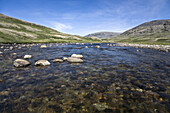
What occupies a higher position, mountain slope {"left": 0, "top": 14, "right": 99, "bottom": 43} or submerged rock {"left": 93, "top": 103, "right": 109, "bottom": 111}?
mountain slope {"left": 0, "top": 14, "right": 99, "bottom": 43}

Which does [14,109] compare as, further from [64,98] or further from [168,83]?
[168,83]

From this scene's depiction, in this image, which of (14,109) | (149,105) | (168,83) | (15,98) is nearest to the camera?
(14,109)

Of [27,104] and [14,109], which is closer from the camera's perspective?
[14,109]

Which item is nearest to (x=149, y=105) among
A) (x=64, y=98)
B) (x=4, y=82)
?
(x=64, y=98)

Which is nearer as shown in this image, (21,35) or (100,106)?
(100,106)

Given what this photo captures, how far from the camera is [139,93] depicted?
5.84 meters

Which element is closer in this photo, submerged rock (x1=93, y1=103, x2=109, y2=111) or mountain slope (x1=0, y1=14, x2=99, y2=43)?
submerged rock (x1=93, y1=103, x2=109, y2=111)

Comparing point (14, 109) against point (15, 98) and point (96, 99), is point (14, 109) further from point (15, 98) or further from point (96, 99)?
point (96, 99)

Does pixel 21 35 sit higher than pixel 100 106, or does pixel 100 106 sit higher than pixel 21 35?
pixel 21 35

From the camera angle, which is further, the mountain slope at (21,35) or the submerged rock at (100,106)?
the mountain slope at (21,35)

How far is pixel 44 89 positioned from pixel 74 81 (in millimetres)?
2396

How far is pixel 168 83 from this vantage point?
277 inches

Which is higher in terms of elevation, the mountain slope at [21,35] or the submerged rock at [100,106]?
the mountain slope at [21,35]

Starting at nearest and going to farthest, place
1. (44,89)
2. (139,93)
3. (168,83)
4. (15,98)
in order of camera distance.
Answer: (15,98) → (139,93) → (44,89) → (168,83)
